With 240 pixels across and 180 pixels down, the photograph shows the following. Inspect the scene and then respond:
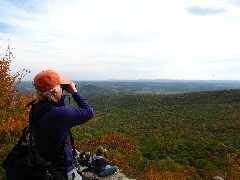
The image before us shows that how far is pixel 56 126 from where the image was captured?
3.65 metres

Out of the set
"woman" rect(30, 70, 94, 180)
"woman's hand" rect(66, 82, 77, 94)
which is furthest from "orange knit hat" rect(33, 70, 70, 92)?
"woman's hand" rect(66, 82, 77, 94)

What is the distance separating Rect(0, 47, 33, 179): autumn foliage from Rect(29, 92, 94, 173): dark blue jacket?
10.7 metres

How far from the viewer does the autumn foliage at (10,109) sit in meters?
14.2

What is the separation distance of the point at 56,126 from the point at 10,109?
14.9 metres

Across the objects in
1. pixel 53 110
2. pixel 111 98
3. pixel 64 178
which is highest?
pixel 53 110

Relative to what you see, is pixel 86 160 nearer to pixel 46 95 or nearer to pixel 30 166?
pixel 30 166

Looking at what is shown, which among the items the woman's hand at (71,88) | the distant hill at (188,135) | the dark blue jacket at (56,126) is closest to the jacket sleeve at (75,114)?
the dark blue jacket at (56,126)

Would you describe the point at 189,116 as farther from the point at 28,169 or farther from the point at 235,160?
the point at 28,169

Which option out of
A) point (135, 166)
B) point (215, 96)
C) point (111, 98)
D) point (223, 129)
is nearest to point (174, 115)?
point (223, 129)

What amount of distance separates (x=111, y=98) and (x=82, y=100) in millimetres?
160259

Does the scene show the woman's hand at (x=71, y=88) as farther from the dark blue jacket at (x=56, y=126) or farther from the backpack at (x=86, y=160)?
the backpack at (x=86, y=160)

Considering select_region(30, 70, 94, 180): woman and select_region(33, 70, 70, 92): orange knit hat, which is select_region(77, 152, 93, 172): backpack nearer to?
select_region(30, 70, 94, 180): woman

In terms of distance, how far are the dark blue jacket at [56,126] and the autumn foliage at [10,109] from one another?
10.7 metres

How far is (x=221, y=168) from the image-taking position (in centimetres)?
3628
